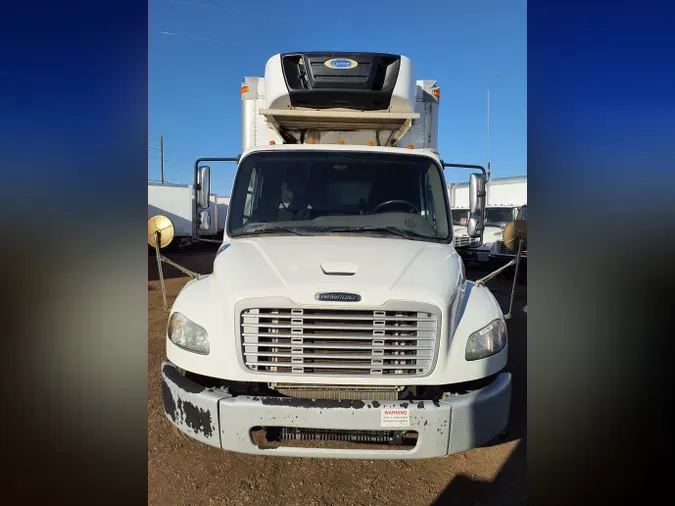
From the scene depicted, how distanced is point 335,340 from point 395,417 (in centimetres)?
57

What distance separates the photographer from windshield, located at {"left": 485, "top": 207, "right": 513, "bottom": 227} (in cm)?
1318

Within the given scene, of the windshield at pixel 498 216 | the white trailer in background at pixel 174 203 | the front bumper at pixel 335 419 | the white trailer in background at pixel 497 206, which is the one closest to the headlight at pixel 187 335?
the front bumper at pixel 335 419

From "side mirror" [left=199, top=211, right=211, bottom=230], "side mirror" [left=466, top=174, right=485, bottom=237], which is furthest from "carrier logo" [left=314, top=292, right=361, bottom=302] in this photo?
"side mirror" [left=199, top=211, right=211, bottom=230]

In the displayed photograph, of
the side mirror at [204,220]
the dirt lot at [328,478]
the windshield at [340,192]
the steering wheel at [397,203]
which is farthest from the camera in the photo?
the side mirror at [204,220]

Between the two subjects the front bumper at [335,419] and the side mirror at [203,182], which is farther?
the side mirror at [203,182]

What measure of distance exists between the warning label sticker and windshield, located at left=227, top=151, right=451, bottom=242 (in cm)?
163

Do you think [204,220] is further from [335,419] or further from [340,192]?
[335,419]

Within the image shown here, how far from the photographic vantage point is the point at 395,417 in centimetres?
251

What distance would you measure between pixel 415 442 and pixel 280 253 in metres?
1.55

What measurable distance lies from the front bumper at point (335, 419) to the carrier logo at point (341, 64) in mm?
3140

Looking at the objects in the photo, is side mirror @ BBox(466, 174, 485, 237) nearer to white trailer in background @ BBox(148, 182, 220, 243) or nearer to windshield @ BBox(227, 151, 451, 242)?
windshield @ BBox(227, 151, 451, 242)

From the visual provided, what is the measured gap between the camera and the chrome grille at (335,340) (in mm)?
2648

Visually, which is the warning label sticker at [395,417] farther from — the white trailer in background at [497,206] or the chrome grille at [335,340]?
the white trailer in background at [497,206]

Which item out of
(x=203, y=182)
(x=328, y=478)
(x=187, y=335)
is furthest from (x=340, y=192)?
(x=328, y=478)
